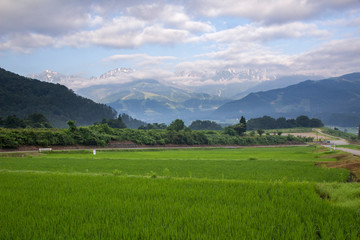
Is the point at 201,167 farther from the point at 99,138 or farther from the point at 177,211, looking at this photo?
the point at 99,138

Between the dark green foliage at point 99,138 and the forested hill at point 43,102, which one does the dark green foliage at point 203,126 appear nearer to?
the forested hill at point 43,102

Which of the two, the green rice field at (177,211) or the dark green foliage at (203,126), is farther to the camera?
the dark green foliage at (203,126)

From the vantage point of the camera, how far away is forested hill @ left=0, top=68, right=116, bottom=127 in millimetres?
129438

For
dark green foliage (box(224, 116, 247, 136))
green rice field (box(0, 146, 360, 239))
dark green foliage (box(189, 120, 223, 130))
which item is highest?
dark green foliage (box(189, 120, 223, 130))

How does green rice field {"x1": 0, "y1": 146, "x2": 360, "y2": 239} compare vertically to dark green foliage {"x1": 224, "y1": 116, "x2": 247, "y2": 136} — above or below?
below

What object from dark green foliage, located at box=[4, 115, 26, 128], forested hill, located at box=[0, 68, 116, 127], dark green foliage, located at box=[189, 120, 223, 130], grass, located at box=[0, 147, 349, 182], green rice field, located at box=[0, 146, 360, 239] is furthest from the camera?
dark green foliage, located at box=[189, 120, 223, 130]

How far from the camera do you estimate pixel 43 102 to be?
14438 centimetres

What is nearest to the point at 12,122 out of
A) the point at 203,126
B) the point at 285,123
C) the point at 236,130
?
the point at 236,130

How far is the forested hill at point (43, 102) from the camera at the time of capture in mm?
129438

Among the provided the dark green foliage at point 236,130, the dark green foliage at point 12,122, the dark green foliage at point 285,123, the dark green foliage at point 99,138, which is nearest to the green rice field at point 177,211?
the dark green foliage at point 99,138

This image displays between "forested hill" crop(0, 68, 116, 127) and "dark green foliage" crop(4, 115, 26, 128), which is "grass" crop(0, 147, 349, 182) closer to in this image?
"dark green foliage" crop(4, 115, 26, 128)

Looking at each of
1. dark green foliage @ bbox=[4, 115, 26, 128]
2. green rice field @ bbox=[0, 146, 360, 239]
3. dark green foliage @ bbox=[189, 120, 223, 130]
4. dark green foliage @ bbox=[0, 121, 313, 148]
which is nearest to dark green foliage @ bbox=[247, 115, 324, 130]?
dark green foliage @ bbox=[189, 120, 223, 130]

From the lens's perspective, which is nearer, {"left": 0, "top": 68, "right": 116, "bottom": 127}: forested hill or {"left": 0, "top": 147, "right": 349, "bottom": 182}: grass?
{"left": 0, "top": 147, "right": 349, "bottom": 182}: grass

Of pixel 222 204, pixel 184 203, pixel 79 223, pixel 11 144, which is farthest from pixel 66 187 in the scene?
pixel 11 144
